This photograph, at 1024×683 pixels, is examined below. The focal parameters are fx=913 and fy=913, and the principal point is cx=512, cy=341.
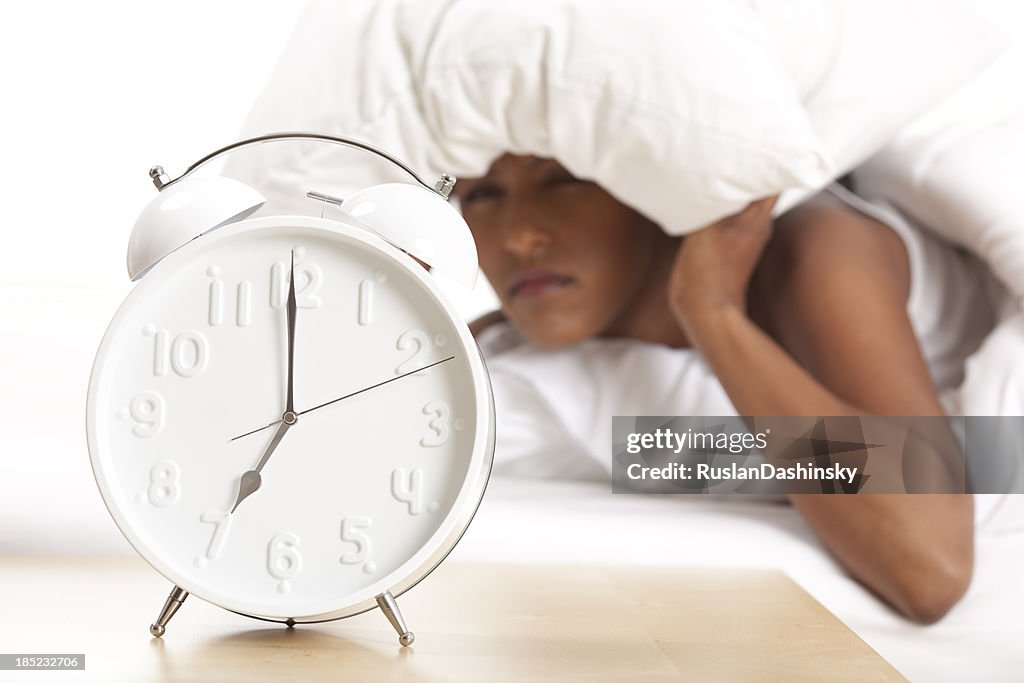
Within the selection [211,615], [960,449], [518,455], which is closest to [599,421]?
[518,455]

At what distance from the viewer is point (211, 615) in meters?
0.52

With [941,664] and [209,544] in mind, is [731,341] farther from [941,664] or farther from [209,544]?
[209,544]

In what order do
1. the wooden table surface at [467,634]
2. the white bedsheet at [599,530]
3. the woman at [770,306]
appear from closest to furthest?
the wooden table surface at [467,634] < the white bedsheet at [599,530] < the woman at [770,306]

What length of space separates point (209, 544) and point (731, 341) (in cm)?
64

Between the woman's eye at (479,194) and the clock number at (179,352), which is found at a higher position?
the clock number at (179,352)

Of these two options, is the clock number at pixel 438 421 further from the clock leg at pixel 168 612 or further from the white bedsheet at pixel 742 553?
the white bedsheet at pixel 742 553

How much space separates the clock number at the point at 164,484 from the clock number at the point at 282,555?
54mm

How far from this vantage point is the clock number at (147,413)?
1.50ft

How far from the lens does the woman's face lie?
109 centimetres

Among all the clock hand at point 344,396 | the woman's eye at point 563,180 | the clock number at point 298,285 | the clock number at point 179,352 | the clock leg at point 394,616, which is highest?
the clock number at point 298,285

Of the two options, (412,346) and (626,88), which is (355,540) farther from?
(626,88)

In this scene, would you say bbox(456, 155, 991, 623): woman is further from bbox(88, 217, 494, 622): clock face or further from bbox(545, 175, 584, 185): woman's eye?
bbox(88, 217, 494, 622): clock face

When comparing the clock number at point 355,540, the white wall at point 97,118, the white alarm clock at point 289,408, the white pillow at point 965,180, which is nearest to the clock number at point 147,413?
the white alarm clock at point 289,408

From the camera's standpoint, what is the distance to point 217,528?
46 centimetres
